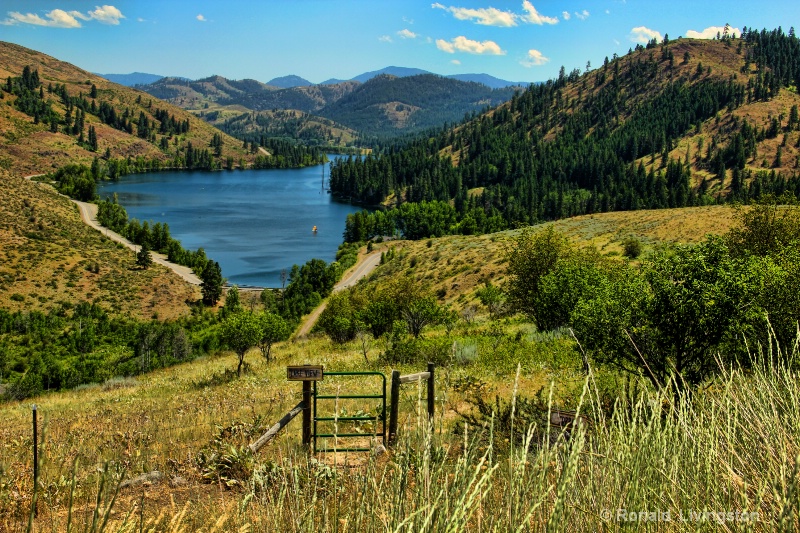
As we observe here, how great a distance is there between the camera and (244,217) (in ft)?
425

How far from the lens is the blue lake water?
95000 mm

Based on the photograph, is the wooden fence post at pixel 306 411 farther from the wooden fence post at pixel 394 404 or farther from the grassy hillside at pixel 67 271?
the grassy hillside at pixel 67 271

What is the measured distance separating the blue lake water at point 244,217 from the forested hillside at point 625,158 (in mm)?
13082

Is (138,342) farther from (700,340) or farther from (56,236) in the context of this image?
(700,340)

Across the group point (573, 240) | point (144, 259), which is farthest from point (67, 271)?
point (573, 240)

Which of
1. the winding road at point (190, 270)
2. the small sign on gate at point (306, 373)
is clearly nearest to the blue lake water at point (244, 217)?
the winding road at point (190, 270)

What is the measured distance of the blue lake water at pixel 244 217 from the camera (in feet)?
312

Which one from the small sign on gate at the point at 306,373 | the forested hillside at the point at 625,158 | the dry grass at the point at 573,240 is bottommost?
the dry grass at the point at 573,240

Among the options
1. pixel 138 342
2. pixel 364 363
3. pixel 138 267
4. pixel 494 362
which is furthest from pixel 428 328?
pixel 138 267

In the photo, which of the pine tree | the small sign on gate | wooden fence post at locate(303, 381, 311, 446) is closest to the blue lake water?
the pine tree

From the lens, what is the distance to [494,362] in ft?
55.7

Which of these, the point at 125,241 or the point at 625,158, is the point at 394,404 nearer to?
the point at 125,241

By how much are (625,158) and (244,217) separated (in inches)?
3981

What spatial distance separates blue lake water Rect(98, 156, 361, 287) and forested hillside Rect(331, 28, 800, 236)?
42.9 ft
